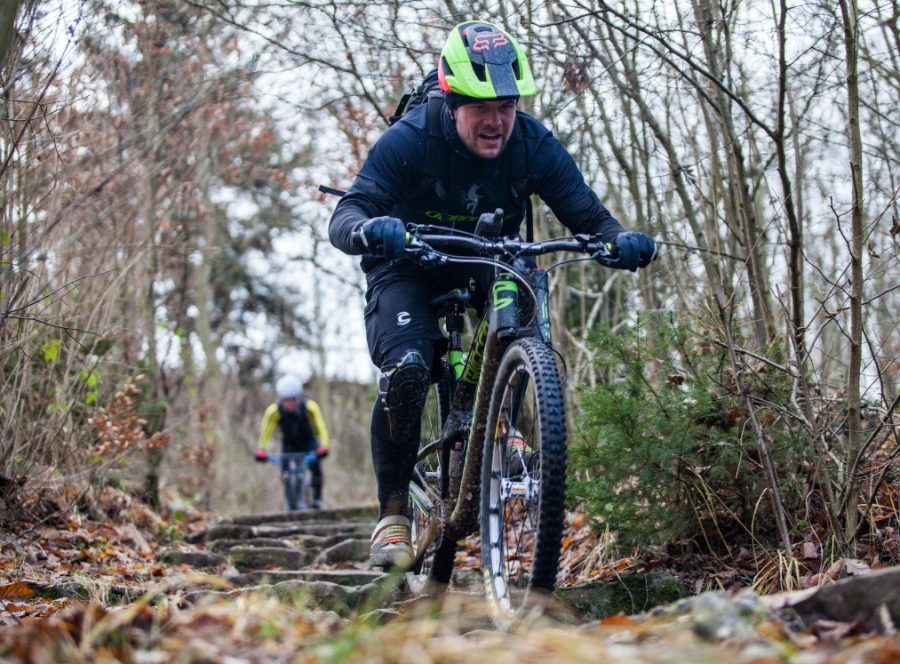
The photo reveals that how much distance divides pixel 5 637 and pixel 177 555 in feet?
15.9

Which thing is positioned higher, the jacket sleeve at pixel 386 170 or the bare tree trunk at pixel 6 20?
the bare tree trunk at pixel 6 20

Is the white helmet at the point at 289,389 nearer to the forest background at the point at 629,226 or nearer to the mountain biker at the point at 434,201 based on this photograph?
the forest background at the point at 629,226

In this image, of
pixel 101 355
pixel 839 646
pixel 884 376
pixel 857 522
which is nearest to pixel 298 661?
pixel 839 646

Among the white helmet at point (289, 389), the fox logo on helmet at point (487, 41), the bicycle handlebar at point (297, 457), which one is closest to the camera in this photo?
the fox logo on helmet at point (487, 41)

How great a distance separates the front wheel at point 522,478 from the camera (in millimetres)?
3521

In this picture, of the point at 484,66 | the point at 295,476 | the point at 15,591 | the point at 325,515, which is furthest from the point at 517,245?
the point at 295,476

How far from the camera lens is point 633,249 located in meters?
4.14

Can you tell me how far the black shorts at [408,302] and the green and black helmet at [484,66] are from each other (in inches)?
29.5

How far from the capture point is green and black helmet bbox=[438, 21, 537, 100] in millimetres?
4344

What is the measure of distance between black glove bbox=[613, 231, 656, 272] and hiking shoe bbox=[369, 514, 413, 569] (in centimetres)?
162

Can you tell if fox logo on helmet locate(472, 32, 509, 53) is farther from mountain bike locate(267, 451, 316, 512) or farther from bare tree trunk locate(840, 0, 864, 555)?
mountain bike locate(267, 451, 316, 512)

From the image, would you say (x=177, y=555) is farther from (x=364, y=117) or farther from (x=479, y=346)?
(x=364, y=117)

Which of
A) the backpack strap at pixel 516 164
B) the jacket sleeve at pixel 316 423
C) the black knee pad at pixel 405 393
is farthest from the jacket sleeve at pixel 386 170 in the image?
the jacket sleeve at pixel 316 423

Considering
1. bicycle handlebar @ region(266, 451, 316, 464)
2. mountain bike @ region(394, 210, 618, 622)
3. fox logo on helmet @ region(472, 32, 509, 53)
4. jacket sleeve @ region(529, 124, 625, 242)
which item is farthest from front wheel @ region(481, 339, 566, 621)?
bicycle handlebar @ region(266, 451, 316, 464)
